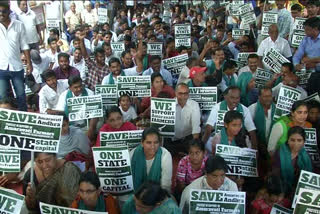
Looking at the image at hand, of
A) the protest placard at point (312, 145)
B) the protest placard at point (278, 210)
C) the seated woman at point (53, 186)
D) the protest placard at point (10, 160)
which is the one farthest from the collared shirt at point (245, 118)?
the protest placard at point (10, 160)

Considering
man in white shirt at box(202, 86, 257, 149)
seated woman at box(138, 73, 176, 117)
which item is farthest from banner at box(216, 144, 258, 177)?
seated woman at box(138, 73, 176, 117)

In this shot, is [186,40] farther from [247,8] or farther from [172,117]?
[172,117]

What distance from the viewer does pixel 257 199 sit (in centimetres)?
421

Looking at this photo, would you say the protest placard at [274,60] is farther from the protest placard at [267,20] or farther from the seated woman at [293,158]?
the seated woman at [293,158]

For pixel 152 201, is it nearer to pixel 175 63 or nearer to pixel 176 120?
pixel 176 120

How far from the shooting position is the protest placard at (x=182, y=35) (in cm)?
940

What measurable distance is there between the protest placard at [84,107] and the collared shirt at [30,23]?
368 cm

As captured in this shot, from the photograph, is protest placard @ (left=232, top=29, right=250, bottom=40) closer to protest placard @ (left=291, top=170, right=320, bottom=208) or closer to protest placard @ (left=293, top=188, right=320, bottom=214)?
protest placard @ (left=291, top=170, right=320, bottom=208)

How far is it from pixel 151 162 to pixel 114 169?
0.51m

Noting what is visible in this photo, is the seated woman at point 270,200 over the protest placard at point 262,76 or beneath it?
Answer: beneath

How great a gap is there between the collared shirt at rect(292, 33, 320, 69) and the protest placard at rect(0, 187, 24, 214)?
17.9ft

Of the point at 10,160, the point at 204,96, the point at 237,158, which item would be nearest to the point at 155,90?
the point at 204,96

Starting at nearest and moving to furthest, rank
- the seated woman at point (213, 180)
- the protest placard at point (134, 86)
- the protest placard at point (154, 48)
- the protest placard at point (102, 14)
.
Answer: the seated woman at point (213, 180)
the protest placard at point (134, 86)
the protest placard at point (154, 48)
the protest placard at point (102, 14)

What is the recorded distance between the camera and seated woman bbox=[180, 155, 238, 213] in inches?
157
